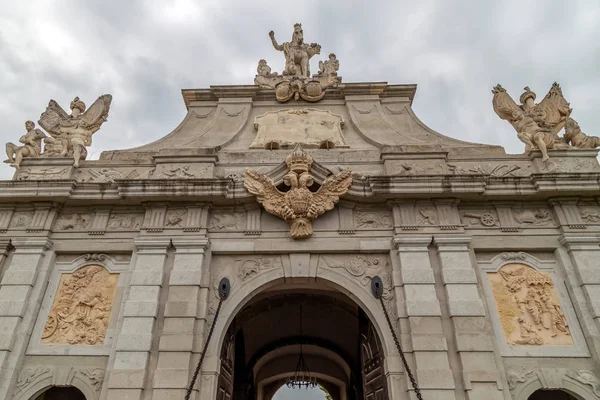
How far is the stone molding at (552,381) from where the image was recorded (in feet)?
24.5

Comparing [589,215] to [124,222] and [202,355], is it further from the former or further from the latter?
[124,222]

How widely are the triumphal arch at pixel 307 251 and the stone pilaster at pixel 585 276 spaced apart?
0.13 feet

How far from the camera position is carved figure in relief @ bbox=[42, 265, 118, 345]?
8250 millimetres

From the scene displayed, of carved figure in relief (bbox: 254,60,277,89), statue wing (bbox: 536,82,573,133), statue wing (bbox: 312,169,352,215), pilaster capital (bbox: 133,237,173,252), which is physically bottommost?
pilaster capital (bbox: 133,237,173,252)

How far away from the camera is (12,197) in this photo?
9266mm

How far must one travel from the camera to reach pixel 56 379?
7.84 m

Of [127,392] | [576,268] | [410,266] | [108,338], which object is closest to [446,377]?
[410,266]

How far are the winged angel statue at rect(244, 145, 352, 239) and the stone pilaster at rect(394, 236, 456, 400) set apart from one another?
1.78 m

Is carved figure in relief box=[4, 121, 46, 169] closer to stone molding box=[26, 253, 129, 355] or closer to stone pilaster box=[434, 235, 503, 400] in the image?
stone molding box=[26, 253, 129, 355]

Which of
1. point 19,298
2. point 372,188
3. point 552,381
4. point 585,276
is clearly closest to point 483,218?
point 585,276

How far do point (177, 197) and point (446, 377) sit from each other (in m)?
6.68

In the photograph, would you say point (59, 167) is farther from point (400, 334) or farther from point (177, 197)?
point (400, 334)

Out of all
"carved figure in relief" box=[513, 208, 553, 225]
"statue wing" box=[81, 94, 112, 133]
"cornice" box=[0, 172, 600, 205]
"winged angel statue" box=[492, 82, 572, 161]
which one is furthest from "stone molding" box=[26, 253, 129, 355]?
"winged angel statue" box=[492, 82, 572, 161]

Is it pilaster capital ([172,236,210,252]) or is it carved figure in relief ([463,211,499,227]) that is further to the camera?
carved figure in relief ([463,211,499,227])
